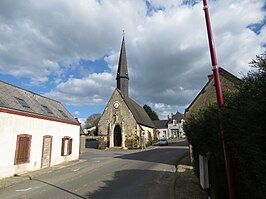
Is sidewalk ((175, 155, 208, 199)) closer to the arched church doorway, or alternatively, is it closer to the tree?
the arched church doorway

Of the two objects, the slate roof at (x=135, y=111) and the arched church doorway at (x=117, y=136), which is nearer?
the slate roof at (x=135, y=111)

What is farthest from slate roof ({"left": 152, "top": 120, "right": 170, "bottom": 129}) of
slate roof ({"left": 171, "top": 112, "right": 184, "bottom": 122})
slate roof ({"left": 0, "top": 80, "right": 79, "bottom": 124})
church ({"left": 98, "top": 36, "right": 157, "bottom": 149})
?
slate roof ({"left": 0, "top": 80, "right": 79, "bottom": 124})

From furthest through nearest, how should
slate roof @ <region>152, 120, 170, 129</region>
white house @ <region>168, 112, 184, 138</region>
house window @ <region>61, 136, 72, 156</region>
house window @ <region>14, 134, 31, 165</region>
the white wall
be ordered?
slate roof @ <region>152, 120, 170, 129</region>
white house @ <region>168, 112, 184, 138</region>
house window @ <region>61, 136, 72, 156</region>
house window @ <region>14, 134, 31, 165</region>
the white wall

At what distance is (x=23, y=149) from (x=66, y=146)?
6061 millimetres

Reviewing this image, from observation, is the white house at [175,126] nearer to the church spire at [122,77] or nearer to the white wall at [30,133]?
the church spire at [122,77]

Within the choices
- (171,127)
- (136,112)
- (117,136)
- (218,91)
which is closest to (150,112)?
(171,127)

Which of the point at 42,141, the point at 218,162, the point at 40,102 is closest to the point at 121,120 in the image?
the point at 40,102

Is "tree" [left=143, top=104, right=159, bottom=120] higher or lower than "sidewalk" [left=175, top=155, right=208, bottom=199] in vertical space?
higher

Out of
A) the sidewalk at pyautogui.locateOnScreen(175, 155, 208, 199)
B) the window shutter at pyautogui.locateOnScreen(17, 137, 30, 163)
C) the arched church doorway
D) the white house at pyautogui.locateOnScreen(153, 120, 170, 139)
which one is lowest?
the sidewalk at pyautogui.locateOnScreen(175, 155, 208, 199)

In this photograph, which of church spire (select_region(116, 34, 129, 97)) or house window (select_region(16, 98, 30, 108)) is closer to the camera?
house window (select_region(16, 98, 30, 108))

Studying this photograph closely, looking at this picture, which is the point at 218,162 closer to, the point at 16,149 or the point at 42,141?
the point at 16,149

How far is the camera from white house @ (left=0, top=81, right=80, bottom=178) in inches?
504

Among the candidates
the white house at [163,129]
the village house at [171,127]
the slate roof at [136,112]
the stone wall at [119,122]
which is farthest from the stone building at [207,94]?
Answer: the white house at [163,129]

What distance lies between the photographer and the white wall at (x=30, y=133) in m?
12.5
